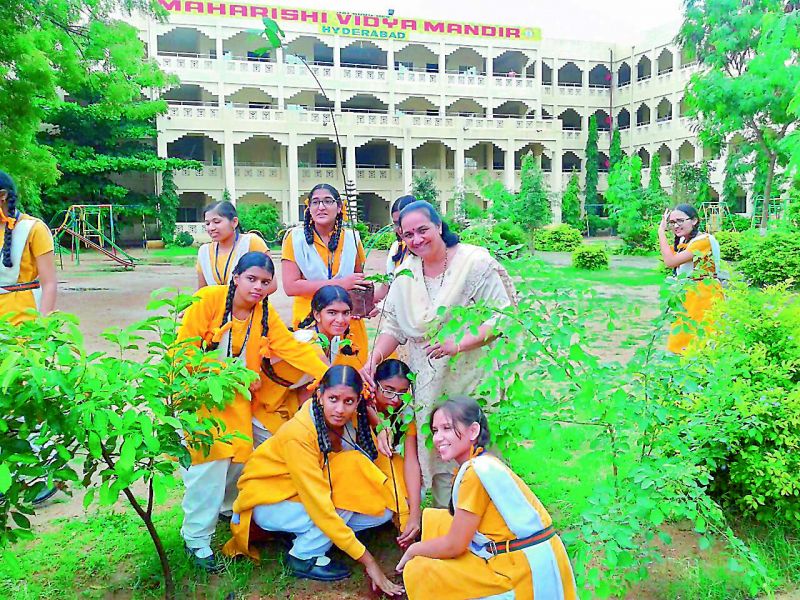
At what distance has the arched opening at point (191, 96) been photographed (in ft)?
90.6

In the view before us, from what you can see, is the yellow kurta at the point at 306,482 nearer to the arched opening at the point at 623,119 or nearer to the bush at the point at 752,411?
the bush at the point at 752,411

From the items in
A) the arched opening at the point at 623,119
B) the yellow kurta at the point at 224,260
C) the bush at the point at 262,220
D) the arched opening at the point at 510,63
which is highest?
the arched opening at the point at 510,63

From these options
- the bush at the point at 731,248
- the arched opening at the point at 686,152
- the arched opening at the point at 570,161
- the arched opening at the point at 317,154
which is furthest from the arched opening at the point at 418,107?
→ the bush at the point at 731,248

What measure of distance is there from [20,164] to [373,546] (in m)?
8.94

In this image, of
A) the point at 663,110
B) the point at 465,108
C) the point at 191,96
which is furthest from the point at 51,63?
the point at 663,110

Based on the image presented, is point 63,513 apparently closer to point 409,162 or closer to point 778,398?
point 778,398

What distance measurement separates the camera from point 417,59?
32.1 m

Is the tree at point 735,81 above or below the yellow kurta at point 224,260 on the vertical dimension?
above

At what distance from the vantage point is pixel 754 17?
58.2 ft

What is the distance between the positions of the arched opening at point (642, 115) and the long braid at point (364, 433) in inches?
1346

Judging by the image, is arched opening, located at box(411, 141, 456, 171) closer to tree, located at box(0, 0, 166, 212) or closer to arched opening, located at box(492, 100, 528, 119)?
arched opening, located at box(492, 100, 528, 119)

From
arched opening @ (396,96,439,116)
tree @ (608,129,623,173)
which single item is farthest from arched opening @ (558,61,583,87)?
arched opening @ (396,96,439,116)

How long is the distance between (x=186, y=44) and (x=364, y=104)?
8.15 m

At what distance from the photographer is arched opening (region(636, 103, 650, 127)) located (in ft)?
110
